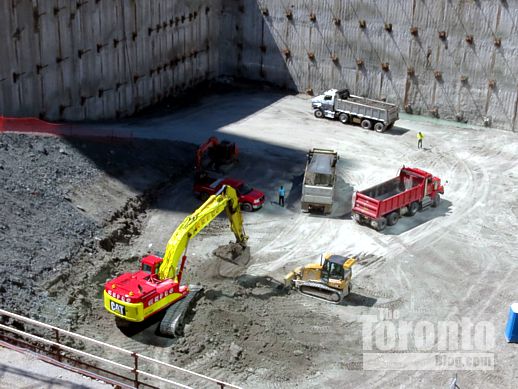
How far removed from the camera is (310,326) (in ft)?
81.7

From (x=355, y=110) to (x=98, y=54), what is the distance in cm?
1443

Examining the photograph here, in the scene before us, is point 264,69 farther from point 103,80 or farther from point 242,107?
point 103,80

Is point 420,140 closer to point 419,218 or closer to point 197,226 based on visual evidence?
point 419,218

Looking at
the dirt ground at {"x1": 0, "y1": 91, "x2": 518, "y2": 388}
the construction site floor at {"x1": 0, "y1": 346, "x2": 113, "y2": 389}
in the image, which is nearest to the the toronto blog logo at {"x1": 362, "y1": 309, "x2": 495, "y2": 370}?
the dirt ground at {"x1": 0, "y1": 91, "x2": 518, "y2": 388}

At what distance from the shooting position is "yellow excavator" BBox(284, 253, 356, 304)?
85.9 feet

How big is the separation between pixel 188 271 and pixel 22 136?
33.0ft

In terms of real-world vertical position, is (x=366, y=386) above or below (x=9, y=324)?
below

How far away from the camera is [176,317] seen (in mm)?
23875

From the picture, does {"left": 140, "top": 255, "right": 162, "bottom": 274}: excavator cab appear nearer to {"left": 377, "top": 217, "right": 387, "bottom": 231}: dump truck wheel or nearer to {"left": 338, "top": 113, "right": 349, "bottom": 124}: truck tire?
{"left": 377, "top": 217, "right": 387, "bottom": 231}: dump truck wheel

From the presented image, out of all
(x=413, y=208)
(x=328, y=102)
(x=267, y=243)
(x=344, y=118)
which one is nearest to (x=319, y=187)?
(x=267, y=243)

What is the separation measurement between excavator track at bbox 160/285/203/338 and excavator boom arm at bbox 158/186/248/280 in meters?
0.93

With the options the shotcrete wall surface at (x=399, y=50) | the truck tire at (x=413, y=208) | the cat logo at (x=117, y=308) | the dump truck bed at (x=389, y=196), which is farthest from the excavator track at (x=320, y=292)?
the shotcrete wall surface at (x=399, y=50)

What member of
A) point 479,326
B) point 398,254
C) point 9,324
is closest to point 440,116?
point 398,254

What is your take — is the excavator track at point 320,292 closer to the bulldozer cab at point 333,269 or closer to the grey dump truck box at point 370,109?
the bulldozer cab at point 333,269
